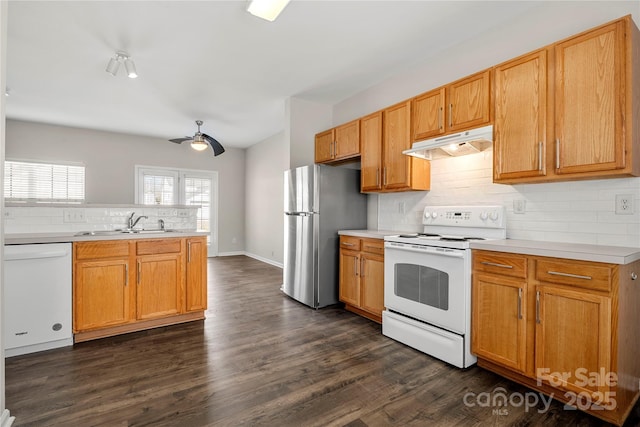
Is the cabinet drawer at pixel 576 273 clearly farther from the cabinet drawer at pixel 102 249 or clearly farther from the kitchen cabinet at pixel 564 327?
the cabinet drawer at pixel 102 249

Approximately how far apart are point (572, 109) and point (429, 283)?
150 cm

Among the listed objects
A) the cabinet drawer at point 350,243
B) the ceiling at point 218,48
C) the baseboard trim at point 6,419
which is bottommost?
the baseboard trim at point 6,419

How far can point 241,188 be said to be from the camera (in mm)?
7922

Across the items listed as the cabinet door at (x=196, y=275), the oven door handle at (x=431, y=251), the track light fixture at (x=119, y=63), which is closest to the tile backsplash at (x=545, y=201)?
the oven door handle at (x=431, y=251)

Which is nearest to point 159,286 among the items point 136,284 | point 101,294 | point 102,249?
point 136,284

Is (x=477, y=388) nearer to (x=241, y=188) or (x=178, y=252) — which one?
(x=178, y=252)

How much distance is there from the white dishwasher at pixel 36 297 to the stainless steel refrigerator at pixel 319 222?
2.23 metres

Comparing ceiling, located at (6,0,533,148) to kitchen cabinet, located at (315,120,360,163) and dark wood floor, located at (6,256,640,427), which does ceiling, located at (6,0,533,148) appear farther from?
dark wood floor, located at (6,256,640,427)

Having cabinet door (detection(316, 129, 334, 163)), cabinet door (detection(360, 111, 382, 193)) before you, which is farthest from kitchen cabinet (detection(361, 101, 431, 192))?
cabinet door (detection(316, 129, 334, 163))

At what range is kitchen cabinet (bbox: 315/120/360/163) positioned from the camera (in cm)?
364

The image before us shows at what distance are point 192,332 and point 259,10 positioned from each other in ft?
9.17

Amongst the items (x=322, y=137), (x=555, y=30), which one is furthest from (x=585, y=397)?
(x=322, y=137)

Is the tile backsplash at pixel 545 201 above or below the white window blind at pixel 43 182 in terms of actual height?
below

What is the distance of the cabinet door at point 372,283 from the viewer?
3.06 m
